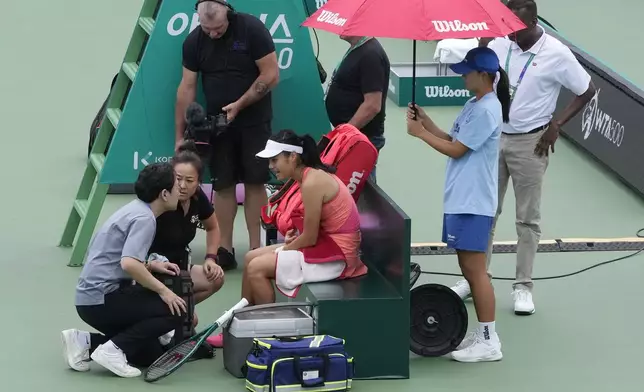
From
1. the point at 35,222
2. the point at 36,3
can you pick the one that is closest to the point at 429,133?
the point at 35,222

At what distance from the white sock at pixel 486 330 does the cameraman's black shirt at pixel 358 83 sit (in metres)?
2.01

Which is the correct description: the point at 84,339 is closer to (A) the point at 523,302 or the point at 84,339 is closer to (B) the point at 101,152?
(B) the point at 101,152

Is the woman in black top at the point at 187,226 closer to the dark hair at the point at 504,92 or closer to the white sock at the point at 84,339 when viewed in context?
the white sock at the point at 84,339

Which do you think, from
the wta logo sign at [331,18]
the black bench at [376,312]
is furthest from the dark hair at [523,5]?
the black bench at [376,312]

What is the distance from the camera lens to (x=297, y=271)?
314 inches

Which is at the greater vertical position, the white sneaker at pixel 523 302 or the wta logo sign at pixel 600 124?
the wta logo sign at pixel 600 124

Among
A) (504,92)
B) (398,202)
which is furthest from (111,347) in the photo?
(398,202)

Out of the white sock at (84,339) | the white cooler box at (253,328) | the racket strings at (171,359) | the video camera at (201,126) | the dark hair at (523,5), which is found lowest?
the racket strings at (171,359)

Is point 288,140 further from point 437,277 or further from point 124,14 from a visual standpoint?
point 124,14

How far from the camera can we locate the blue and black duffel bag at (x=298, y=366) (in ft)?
23.6

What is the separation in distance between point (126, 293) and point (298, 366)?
3.91ft

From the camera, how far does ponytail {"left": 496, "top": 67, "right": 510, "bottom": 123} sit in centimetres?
816

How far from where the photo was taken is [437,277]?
989 centimetres

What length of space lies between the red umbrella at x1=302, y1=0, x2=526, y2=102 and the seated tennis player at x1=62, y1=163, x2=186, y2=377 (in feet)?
4.75
